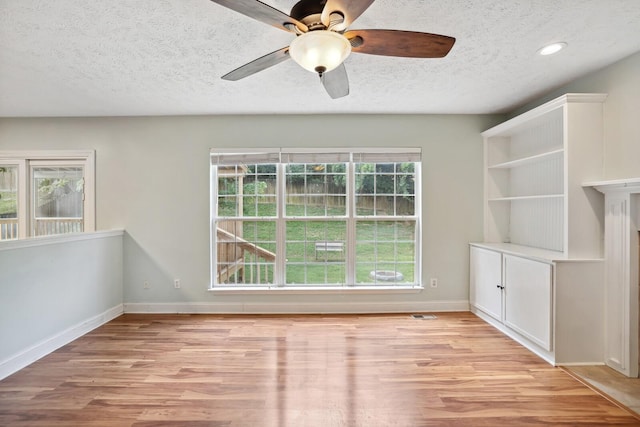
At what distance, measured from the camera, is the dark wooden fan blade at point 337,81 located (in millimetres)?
1818

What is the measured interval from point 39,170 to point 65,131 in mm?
600

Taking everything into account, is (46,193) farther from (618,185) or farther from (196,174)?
(618,185)

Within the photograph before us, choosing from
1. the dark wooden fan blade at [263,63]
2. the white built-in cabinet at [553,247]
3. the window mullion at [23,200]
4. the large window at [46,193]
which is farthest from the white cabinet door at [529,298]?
the window mullion at [23,200]

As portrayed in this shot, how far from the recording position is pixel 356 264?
378cm

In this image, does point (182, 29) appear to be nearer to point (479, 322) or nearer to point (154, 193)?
point (154, 193)

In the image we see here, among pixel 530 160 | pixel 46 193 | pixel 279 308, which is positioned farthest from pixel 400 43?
pixel 46 193

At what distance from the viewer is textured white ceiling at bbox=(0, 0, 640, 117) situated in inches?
71.0

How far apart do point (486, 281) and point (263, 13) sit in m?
3.35

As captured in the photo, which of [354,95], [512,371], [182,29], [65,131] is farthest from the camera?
[65,131]

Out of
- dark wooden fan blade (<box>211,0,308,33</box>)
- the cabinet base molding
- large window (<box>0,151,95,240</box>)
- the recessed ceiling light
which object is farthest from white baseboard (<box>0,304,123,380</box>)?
the recessed ceiling light

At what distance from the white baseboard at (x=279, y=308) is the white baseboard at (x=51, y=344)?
33 centimetres

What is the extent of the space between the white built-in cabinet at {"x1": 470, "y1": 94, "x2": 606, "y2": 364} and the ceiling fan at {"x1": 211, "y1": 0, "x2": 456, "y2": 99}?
69.7 inches

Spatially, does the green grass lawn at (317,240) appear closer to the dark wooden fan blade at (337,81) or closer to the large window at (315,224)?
the large window at (315,224)

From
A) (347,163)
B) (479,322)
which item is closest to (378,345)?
(479,322)
